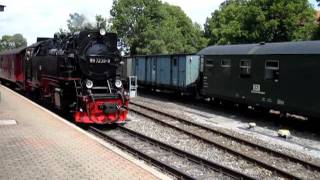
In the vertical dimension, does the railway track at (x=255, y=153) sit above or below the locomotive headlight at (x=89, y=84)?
below

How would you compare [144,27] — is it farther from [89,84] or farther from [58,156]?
[58,156]

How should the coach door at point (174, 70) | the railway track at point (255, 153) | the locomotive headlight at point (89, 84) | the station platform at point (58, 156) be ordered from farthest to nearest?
the coach door at point (174, 70), the locomotive headlight at point (89, 84), the railway track at point (255, 153), the station platform at point (58, 156)

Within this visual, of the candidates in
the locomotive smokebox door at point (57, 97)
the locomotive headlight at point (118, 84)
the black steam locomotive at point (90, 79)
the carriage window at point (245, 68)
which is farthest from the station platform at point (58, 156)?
the carriage window at point (245, 68)

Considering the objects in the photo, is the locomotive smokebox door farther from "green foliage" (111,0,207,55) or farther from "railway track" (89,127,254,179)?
"green foliage" (111,0,207,55)

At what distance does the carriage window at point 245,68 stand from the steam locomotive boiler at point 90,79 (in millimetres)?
5392

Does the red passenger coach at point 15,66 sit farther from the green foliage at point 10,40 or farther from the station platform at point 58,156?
the green foliage at point 10,40

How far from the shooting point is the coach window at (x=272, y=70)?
1672 centimetres

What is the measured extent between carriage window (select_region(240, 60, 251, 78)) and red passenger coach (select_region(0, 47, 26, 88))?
38.8 ft

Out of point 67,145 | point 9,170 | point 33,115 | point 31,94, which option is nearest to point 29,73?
point 31,94

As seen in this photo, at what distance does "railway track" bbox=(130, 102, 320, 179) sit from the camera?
996cm

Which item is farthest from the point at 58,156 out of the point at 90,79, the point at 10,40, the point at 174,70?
the point at 10,40

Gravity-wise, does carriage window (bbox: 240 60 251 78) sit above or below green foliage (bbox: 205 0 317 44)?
below

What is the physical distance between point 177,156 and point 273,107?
674 cm

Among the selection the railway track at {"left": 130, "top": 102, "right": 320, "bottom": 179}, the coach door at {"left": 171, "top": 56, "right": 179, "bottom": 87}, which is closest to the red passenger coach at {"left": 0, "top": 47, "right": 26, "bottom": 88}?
the coach door at {"left": 171, "top": 56, "right": 179, "bottom": 87}
